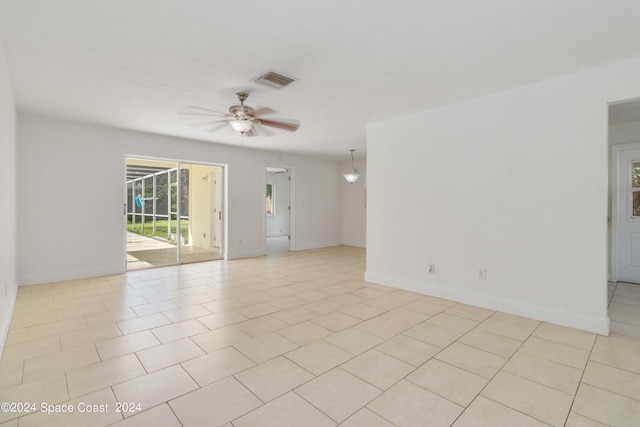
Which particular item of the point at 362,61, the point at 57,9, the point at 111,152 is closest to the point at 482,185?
the point at 362,61

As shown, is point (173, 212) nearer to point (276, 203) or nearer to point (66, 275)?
point (66, 275)

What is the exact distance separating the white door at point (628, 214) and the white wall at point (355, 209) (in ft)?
16.1

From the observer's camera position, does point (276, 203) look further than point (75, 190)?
Yes

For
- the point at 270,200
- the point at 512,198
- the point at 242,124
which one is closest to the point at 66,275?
the point at 242,124

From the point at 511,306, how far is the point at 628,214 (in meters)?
3.11

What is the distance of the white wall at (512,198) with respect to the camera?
Answer: 283 centimetres

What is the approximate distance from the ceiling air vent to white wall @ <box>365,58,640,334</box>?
1882mm

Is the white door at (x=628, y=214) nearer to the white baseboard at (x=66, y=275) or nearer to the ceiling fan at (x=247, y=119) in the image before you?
the ceiling fan at (x=247, y=119)

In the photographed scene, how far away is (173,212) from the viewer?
271 inches

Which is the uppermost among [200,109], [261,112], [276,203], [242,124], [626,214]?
[200,109]

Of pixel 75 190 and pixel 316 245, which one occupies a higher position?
pixel 75 190

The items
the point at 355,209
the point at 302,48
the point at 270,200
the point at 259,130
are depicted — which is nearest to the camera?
the point at 302,48

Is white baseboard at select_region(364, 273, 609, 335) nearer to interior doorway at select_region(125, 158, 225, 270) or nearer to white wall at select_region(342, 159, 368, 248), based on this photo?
white wall at select_region(342, 159, 368, 248)

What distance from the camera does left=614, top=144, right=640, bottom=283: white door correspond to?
4.55 meters
